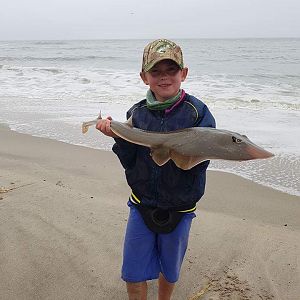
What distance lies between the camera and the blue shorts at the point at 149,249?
2.56 meters

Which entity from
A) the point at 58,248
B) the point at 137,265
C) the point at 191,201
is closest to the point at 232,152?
the point at 191,201

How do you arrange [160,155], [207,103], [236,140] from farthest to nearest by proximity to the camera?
[207,103] → [160,155] → [236,140]

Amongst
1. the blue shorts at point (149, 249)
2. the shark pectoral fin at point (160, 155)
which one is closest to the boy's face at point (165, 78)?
the shark pectoral fin at point (160, 155)

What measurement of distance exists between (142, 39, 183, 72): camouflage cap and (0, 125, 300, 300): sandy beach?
1723mm

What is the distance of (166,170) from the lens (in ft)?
8.18

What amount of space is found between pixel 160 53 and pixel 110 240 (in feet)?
6.33

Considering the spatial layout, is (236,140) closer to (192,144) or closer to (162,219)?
(192,144)

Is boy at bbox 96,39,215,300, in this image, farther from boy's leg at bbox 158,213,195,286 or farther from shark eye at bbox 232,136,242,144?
shark eye at bbox 232,136,242,144

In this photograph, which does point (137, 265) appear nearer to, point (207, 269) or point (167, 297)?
point (167, 297)

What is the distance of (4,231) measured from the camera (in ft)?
12.1

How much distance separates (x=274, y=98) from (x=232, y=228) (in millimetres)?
10718

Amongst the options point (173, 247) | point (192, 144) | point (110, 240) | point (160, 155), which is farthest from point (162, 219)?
point (110, 240)

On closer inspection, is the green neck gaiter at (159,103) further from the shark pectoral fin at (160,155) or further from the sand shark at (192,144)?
the shark pectoral fin at (160,155)

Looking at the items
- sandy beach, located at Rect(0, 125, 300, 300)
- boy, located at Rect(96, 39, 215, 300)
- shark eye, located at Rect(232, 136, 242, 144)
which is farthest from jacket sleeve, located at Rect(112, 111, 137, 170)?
sandy beach, located at Rect(0, 125, 300, 300)
